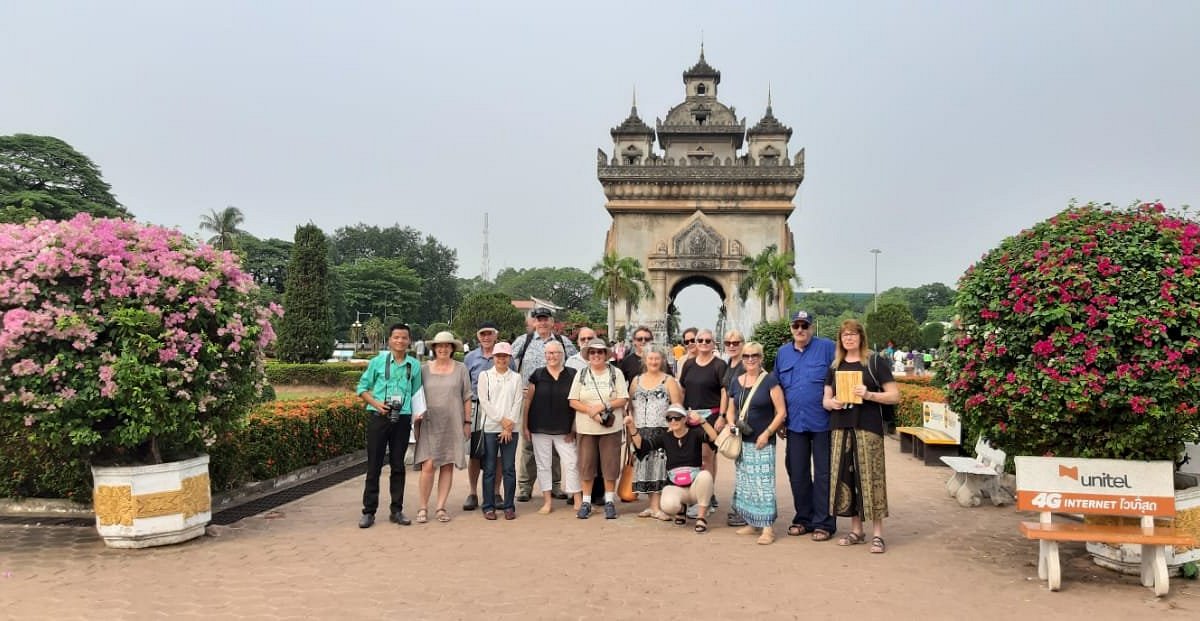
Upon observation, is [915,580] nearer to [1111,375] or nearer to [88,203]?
[1111,375]

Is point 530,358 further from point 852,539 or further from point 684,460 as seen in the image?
point 852,539

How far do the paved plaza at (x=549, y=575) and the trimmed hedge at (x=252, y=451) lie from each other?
0.66m

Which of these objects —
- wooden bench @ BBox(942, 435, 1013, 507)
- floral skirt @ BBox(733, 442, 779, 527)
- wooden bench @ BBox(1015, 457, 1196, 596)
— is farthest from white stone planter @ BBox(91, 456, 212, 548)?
wooden bench @ BBox(942, 435, 1013, 507)

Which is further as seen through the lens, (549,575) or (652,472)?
(652,472)

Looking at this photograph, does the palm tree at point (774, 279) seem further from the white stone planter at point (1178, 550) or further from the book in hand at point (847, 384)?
the white stone planter at point (1178, 550)

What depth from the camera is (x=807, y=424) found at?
663cm

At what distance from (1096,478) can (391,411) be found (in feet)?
18.7

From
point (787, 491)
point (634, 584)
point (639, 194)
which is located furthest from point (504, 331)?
A: point (634, 584)

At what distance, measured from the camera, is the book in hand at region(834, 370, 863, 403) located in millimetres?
6301

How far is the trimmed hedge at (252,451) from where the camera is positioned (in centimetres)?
712

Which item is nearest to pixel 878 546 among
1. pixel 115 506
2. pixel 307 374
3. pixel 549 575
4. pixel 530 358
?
pixel 549 575

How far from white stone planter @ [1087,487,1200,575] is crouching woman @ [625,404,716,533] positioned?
124 inches

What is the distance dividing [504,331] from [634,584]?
4280 cm

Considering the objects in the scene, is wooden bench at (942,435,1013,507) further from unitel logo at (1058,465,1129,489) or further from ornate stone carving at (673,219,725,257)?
ornate stone carving at (673,219,725,257)
